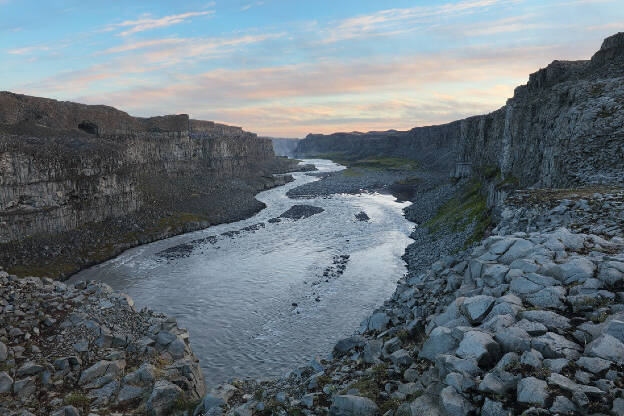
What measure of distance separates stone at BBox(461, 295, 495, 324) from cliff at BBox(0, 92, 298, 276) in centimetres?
4696

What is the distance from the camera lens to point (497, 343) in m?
8.64

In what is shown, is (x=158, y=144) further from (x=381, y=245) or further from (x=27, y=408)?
(x=27, y=408)

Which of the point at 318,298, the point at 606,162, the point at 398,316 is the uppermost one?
the point at 606,162

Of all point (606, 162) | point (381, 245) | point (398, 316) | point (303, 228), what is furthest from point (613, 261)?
point (303, 228)

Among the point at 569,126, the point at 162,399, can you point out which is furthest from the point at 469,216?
the point at 162,399

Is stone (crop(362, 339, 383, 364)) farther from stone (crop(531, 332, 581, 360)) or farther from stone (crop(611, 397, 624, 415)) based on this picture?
stone (crop(611, 397, 624, 415))

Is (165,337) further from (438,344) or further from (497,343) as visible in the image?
(497,343)

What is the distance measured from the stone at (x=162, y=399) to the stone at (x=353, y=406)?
9678 millimetres

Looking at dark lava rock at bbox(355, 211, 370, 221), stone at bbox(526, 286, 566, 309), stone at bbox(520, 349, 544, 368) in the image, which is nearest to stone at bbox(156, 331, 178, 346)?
stone at bbox(526, 286, 566, 309)

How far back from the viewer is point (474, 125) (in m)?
97.1

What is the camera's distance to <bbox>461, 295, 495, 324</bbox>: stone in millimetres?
10367

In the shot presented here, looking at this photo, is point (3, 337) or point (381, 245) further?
point (381, 245)

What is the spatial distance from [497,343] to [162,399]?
1423 cm

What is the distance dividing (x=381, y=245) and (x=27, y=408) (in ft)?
141
